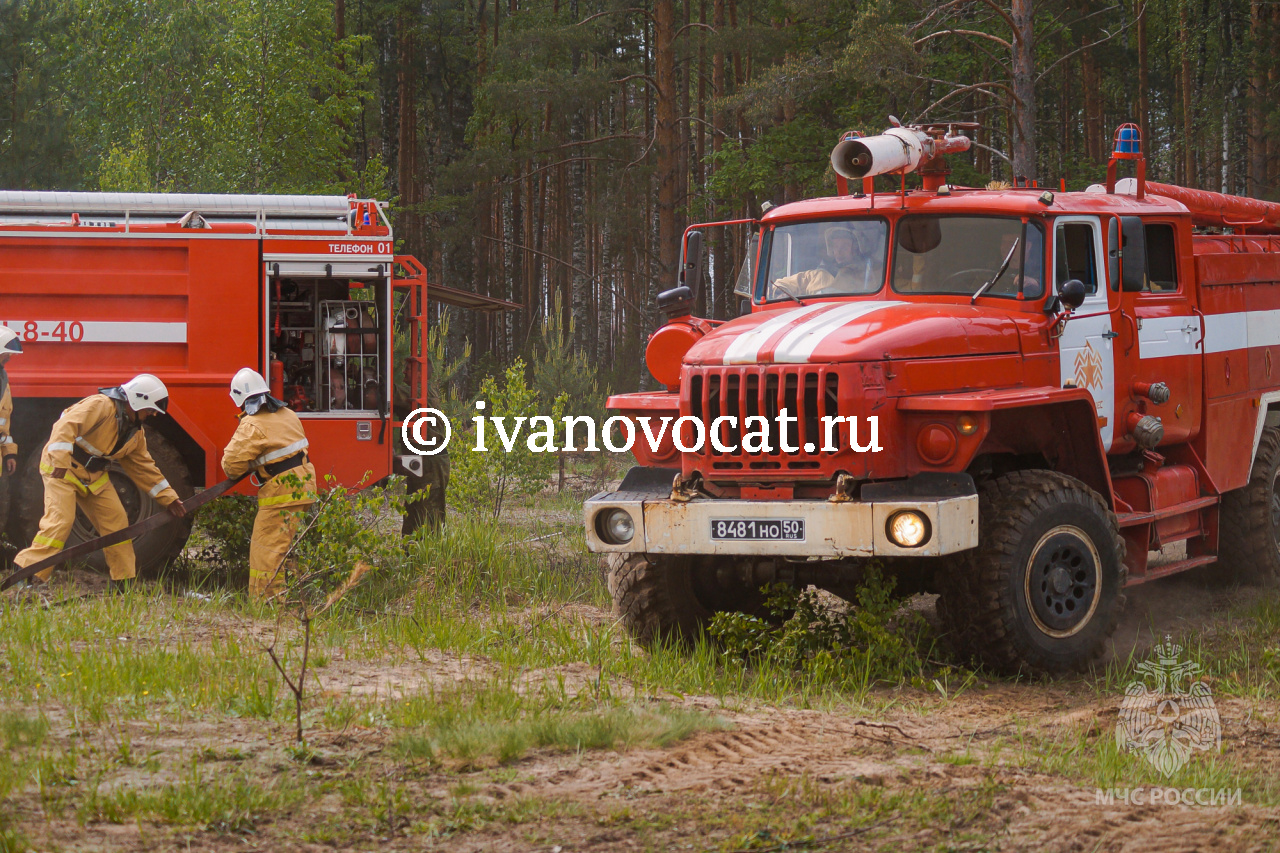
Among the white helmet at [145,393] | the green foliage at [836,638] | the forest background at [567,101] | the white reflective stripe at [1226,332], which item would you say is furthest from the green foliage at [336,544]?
the forest background at [567,101]

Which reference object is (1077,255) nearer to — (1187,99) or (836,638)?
(836,638)

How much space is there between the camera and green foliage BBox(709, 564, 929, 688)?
6668 mm

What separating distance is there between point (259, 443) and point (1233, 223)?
715 cm

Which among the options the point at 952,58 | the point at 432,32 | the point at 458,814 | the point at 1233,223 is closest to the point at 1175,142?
the point at 952,58

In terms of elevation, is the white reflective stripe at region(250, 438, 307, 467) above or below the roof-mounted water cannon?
below

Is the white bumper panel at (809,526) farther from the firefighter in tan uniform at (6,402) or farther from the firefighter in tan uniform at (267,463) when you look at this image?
the firefighter in tan uniform at (6,402)

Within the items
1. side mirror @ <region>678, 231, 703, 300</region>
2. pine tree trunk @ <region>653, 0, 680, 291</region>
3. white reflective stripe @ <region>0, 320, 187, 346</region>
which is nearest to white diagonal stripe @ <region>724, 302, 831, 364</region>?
side mirror @ <region>678, 231, 703, 300</region>

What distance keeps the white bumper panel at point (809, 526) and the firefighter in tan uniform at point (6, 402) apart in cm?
496

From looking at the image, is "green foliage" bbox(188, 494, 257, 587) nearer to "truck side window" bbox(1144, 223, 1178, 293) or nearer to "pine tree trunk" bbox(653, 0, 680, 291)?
"truck side window" bbox(1144, 223, 1178, 293)

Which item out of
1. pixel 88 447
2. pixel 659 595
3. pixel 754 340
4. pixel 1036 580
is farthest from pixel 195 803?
pixel 88 447

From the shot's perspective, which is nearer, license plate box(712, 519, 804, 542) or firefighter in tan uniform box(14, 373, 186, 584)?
license plate box(712, 519, 804, 542)

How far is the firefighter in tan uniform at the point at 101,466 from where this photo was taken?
29.6 feet

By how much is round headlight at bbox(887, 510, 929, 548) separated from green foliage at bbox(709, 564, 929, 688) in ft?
1.98

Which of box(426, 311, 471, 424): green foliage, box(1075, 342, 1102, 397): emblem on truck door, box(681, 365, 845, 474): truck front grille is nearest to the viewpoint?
box(681, 365, 845, 474): truck front grille
